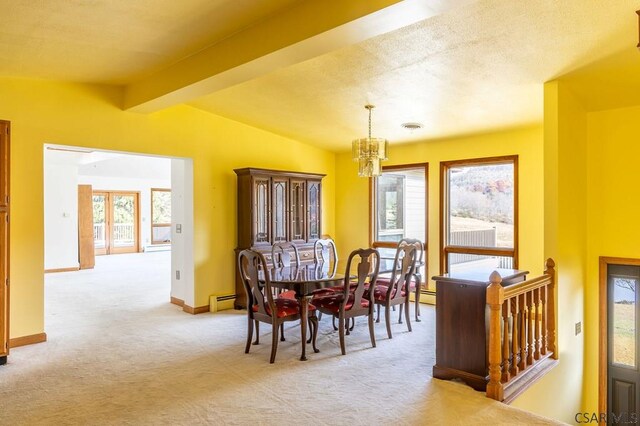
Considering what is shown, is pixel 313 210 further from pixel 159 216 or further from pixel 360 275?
pixel 159 216

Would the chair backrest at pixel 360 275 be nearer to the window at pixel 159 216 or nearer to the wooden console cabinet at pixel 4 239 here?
the wooden console cabinet at pixel 4 239

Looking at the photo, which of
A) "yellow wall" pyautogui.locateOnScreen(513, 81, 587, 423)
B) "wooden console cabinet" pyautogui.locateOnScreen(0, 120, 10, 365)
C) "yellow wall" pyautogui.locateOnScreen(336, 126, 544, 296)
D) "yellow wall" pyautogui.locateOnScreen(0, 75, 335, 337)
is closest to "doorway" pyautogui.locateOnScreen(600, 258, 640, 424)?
"yellow wall" pyautogui.locateOnScreen(513, 81, 587, 423)

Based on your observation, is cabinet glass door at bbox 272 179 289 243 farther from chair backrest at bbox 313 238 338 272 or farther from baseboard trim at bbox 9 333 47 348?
baseboard trim at bbox 9 333 47 348

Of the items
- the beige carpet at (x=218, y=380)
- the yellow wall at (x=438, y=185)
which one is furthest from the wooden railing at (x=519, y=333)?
the yellow wall at (x=438, y=185)

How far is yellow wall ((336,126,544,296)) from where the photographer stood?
5.06m

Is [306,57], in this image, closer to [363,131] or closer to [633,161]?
[363,131]

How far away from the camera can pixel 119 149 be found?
15.5 ft

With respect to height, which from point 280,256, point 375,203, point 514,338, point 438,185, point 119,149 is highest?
point 119,149

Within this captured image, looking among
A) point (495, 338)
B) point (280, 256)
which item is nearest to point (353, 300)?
point (280, 256)

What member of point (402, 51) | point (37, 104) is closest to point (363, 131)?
point (402, 51)

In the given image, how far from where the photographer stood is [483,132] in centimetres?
543

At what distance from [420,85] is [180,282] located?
427 centimetres

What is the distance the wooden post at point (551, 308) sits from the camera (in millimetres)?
3674

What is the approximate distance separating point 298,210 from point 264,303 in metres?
2.57
